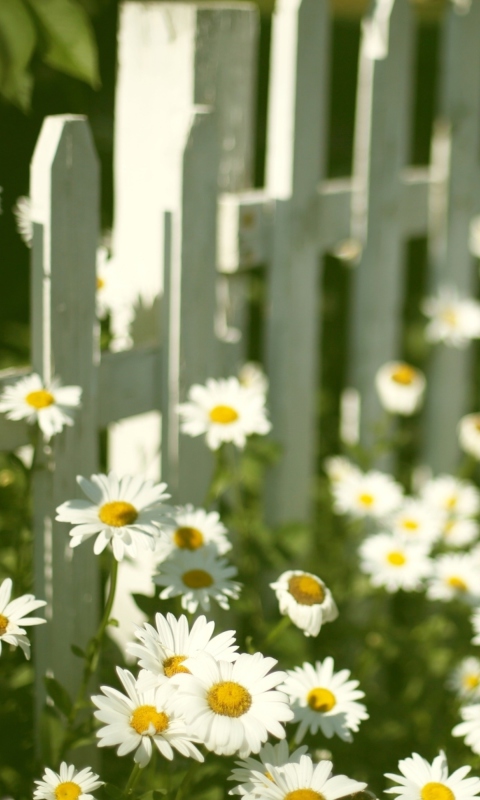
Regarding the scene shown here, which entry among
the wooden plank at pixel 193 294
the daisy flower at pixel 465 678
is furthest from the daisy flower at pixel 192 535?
Answer: the daisy flower at pixel 465 678

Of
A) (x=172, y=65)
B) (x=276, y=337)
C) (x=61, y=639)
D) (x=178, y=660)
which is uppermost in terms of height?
(x=172, y=65)

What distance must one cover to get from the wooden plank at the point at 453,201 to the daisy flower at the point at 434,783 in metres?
1.70

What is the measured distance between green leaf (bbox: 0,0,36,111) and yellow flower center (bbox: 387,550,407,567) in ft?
3.70

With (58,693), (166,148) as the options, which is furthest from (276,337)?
(58,693)

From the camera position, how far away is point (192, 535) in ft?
4.91

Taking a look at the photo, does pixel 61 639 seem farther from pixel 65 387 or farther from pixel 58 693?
pixel 65 387

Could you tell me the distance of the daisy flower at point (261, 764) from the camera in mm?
1119

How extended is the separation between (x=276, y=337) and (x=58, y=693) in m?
1.04

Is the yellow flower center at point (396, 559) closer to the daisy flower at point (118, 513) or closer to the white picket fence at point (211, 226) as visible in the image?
the white picket fence at point (211, 226)

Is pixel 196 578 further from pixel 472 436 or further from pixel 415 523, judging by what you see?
pixel 472 436

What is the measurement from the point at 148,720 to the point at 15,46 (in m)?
1.14

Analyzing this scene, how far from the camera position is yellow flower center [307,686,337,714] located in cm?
133

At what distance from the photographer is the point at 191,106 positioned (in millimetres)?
1820

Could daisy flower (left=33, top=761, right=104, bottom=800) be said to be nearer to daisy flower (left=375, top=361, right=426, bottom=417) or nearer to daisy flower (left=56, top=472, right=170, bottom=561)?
daisy flower (left=56, top=472, right=170, bottom=561)
